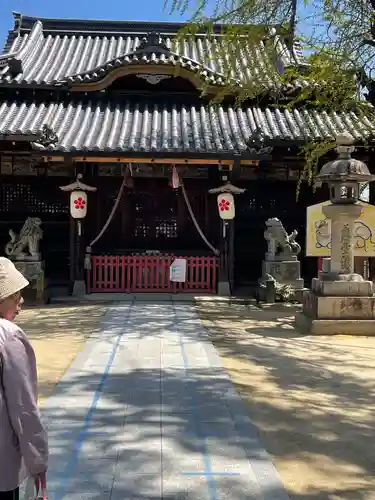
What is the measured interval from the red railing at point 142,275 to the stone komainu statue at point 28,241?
1.43 m

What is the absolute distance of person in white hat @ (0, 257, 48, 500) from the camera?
7.32 ft

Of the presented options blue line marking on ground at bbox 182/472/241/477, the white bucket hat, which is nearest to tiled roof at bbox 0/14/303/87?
blue line marking on ground at bbox 182/472/241/477

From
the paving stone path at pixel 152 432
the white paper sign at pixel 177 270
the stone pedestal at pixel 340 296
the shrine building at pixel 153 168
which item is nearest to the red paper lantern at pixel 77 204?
the shrine building at pixel 153 168

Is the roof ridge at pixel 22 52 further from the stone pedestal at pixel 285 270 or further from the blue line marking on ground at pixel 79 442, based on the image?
the blue line marking on ground at pixel 79 442

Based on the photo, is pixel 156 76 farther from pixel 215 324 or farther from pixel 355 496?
pixel 355 496

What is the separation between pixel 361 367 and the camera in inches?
263

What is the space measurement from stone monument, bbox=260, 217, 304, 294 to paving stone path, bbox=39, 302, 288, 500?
5.39m

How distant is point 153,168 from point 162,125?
1.18 m

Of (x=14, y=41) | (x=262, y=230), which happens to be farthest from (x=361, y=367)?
(x=14, y=41)

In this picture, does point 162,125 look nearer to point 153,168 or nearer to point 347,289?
point 153,168

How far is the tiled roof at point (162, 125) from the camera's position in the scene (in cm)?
1266

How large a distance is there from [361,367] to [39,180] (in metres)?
10.1

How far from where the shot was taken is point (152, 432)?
4.34 meters

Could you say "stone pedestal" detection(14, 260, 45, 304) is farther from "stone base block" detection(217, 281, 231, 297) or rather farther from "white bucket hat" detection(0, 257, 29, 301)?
"white bucket hat" detection(0, 257, 29, 301)
